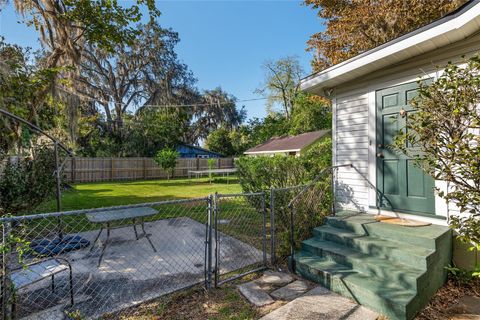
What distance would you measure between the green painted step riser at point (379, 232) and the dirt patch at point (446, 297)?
553 millimetres

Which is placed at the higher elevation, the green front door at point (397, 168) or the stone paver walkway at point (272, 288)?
the green front door at point (397, 168)

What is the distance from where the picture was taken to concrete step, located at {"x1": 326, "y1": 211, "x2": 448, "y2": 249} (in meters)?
2.92

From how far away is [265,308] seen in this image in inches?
101

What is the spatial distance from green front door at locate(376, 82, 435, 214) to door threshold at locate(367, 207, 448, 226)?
0.20 feet

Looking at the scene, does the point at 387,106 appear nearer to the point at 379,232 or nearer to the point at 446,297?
the point at 379,232

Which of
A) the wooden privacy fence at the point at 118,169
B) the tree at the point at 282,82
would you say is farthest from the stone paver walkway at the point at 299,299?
the tree at the point at 282,82

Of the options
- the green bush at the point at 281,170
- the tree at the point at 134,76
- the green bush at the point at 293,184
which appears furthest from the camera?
the tree at the point at 134,76

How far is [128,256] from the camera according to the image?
389 centimetres

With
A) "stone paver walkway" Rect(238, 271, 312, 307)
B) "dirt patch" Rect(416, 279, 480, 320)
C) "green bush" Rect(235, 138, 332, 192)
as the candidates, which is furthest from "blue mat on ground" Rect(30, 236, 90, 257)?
"dirt patch" Rect(416, 279, 480, 320)

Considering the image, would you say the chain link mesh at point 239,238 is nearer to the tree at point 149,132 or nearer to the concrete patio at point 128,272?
the concrete patio at point 128,272

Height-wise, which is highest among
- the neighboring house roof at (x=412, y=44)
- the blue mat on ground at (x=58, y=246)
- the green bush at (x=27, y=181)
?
the neighboring house roof at (x=412, y=44)

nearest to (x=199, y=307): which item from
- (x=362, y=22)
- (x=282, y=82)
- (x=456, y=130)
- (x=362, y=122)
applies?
(x=456, y=130)

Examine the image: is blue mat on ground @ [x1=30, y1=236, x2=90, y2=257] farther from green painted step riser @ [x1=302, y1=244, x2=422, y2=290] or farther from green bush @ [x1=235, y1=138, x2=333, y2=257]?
green painted step riser @ [x1=302, y1=244, x2=422, y2=290]

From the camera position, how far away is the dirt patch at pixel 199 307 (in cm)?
242
